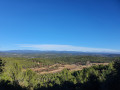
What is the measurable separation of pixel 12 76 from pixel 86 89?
44.9ft

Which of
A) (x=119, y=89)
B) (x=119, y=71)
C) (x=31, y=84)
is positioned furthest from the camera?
(x=31, y=84)

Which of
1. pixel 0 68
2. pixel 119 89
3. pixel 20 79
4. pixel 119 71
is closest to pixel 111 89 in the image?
pixel 119 89

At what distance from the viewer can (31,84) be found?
1895 centimetres

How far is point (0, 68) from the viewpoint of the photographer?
20.5m

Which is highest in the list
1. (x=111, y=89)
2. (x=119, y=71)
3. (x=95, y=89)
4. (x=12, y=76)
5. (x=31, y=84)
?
(x=119, y=71)

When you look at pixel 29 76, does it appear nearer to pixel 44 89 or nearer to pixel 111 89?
pixel 44 89

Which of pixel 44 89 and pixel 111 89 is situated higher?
pixel 111 89

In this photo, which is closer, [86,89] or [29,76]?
[86,89]

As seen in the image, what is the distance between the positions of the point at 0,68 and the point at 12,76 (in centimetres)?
627

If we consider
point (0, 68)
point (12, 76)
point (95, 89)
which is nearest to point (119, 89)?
point (95, 89)

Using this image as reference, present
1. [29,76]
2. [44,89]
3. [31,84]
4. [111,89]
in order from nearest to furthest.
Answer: [111,89], [44,89], [31,84], [29,76]

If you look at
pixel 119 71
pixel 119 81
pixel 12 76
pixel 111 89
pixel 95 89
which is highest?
pixel 119 71

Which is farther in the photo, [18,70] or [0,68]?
[0,68]

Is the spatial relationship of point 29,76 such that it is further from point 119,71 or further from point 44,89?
point 119,71
